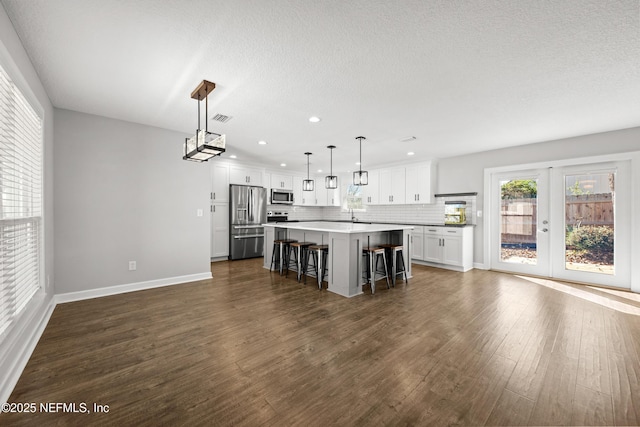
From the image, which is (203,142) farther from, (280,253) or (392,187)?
(392,187)

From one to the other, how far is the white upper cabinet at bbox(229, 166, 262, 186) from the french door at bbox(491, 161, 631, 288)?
548cm

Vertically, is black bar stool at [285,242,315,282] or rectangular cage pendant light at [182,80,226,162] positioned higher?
rectangular cage pendant light at [182,80,226,162]

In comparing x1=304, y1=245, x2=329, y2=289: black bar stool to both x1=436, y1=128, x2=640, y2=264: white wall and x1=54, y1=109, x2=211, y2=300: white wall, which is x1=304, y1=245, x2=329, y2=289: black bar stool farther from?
x1=436, y1=128, x2=640, y2=264: white wall

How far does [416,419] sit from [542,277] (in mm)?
4786

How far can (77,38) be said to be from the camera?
2.02 metres

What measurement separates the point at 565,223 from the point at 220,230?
6909mm

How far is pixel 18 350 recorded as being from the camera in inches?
76.8

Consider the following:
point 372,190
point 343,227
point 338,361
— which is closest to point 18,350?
point 338,361

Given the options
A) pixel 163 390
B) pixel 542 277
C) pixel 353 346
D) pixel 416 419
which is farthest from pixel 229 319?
pixel 542 277

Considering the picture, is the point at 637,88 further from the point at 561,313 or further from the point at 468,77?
the point at 561,313

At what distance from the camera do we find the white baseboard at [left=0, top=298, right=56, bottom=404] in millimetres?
1688

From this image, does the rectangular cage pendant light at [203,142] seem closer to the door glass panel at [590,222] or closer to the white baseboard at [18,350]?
the white baseboard at [18,350]

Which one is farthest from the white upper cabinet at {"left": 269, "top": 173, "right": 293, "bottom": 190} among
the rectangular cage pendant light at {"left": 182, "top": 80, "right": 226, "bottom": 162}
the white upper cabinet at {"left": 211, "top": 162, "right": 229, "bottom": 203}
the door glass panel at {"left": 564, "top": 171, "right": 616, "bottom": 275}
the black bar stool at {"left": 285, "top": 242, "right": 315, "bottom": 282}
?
the door glass panel at {"left": 564, "top": 171, "right": 616, "bottom": 275}

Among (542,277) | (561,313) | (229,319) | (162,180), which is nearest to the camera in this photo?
(229,319)
